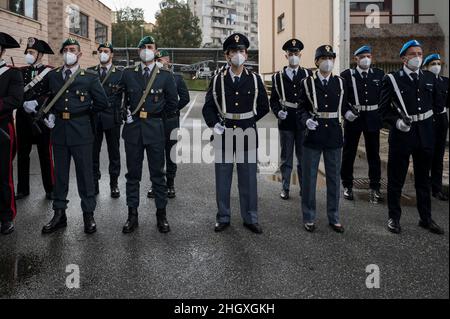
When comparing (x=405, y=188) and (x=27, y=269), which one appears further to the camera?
(x=405, y=188)

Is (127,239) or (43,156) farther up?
→ (43,156)

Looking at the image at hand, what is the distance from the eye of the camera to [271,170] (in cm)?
901

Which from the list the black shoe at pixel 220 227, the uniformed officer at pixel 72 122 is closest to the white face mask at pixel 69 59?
the uniformed officer at pixel 72 122

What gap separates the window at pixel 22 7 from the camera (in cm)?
1444

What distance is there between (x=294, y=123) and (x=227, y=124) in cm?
171

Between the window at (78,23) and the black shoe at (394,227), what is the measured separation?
66.8 ft

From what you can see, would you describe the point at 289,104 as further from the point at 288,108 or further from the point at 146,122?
the point at 146,122

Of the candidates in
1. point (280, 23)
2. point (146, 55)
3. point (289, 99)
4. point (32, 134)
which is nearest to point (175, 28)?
point (280, 23)

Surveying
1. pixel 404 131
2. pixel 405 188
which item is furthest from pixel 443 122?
pixel 404 131

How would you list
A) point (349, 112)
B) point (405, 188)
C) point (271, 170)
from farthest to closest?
1. point (271, 170)
2. point (405, 188)
3. point (349, 112)

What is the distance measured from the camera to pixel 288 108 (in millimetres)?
6543

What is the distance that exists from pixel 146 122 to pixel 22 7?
42.2 feet

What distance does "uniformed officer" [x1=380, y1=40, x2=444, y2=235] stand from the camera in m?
4.91
